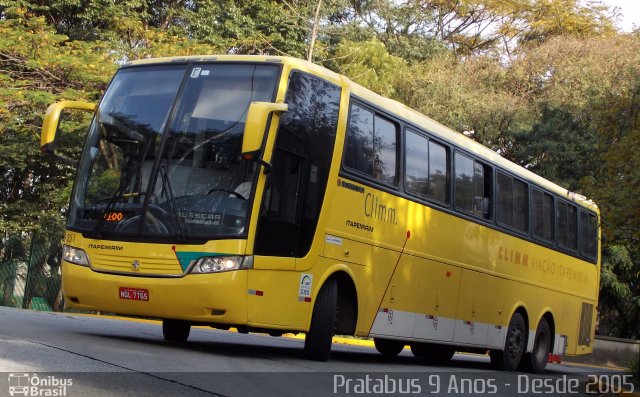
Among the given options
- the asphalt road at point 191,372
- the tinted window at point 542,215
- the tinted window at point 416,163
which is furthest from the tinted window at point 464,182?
the tinted window at point 542,215

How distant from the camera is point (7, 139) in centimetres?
3039

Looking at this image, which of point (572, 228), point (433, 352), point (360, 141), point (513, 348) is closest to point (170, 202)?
point (360, 141)

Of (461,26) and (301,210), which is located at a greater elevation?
(461,26)

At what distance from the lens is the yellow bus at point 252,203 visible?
36.7ft

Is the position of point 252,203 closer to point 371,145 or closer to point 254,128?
point 254,128

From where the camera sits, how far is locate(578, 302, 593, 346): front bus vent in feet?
69.3

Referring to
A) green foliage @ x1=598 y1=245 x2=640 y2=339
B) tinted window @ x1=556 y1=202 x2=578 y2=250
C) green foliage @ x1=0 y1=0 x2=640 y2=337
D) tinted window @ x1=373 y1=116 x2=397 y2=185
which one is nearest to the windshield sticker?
tinted window @ x1=373 y1=116 x2=397 y2=185

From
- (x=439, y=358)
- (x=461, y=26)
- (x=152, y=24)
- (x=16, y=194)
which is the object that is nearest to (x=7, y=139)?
(x=16, y=194)

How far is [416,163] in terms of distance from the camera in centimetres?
1434

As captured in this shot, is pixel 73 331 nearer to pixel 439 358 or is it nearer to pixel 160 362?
pixel 160 362

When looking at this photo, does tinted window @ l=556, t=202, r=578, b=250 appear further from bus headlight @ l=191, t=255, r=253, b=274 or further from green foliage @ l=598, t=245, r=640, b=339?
bus headlight @ l=191, t=255, r=253, b=274

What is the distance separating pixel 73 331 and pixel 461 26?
4141cm

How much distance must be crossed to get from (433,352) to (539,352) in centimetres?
223

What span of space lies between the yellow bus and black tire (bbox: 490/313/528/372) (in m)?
3.58
